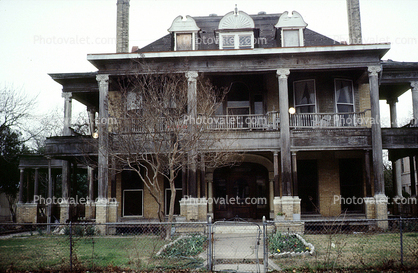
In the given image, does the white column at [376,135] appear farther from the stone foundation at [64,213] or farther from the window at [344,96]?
the stone foundation at [64,213]

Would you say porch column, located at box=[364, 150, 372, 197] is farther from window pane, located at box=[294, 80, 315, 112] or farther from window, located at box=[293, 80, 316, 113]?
window pane, located at box=[294, 80, 315, 112]

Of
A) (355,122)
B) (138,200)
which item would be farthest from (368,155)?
(138,200)

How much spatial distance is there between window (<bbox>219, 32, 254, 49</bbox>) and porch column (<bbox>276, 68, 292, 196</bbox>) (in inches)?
116

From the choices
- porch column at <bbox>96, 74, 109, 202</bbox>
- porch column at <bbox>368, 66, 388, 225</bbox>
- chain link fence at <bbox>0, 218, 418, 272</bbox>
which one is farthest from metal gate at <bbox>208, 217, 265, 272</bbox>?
porch column at <bbox>368, 66, 388, 225</bbox>

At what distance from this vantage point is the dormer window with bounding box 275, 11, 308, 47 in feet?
60.3

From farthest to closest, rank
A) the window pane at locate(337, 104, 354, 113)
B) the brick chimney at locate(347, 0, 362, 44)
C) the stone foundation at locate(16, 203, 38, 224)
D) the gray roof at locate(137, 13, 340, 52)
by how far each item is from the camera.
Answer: the stone foundation at locate(16, 203, 38, 224), the gray roof at locate(137, 13, 340, 52), the brick chimney at locate(347, 0, 362, 44), the window pane at locate(337, 104, 354, 113)

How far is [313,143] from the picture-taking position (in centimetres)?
1702

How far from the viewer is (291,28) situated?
18.5m

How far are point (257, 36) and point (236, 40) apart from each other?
1.51 metres

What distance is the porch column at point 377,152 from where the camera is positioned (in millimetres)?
16125

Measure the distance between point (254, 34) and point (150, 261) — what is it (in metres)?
14.1

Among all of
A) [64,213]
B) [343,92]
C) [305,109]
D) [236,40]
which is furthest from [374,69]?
[64,213]

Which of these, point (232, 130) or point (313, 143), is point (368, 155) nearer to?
point (313, 143)

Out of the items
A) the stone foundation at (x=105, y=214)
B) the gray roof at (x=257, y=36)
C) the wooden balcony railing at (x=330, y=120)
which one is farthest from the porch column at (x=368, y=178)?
the stone foundation at (x=105, y=214)
